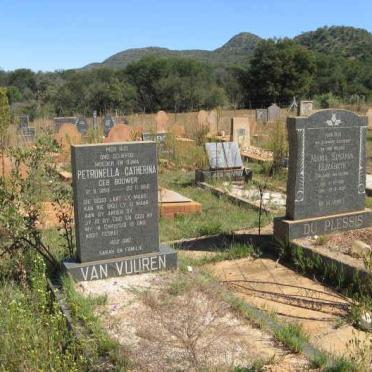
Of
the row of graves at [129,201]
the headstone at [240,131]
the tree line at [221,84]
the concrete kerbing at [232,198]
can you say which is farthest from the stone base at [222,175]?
the tree line at [221,84]

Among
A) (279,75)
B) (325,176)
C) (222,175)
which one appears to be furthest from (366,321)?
(279,75)

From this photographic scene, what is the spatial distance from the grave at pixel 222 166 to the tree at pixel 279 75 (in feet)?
115

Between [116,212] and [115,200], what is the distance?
11 centimetres

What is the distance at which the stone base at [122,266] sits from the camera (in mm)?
4531

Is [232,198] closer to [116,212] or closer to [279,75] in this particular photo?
[116,212]

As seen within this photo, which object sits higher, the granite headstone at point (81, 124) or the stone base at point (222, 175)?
the granite headstone at point (81, 124)

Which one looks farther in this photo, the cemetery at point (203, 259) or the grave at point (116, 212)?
the grave at point (116, 212)

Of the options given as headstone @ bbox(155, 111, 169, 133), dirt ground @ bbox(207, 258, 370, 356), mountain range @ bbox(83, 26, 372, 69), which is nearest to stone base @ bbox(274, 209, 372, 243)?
dirt ground @ bbox(207, 258, 370, 356)

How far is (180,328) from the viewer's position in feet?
11.6

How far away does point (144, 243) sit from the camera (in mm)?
4844

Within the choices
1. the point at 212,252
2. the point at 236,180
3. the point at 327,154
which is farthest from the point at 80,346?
the point at 236,180

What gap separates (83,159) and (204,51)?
137 m

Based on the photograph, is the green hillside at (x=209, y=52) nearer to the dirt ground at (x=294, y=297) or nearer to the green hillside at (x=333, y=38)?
the green hillside at (x=333, y=38)

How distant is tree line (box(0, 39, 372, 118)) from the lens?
40562mm
